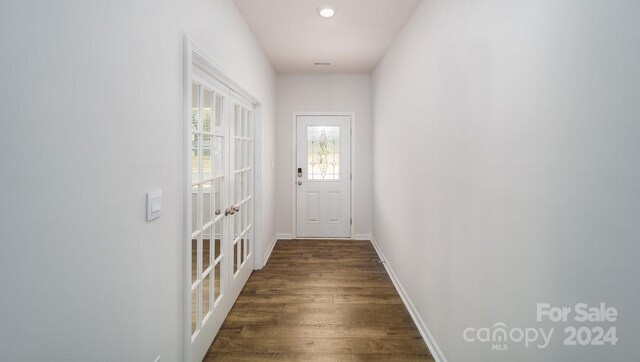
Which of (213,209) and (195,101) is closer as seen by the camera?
(195,101)

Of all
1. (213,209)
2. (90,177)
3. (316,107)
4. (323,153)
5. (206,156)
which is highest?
(316,107)

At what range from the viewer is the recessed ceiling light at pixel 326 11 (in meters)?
2.59

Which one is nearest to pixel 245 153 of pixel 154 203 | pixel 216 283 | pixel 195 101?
pixel 195 101

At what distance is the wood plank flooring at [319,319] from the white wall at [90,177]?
0.78 meters

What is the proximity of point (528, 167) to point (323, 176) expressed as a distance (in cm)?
382

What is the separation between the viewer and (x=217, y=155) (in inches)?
91.7

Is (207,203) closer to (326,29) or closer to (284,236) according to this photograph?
(326,29)

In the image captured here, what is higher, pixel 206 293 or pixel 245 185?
pixel 245 185

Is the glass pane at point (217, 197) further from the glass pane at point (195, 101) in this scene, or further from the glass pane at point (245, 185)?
the glass pane at point (245, 185)

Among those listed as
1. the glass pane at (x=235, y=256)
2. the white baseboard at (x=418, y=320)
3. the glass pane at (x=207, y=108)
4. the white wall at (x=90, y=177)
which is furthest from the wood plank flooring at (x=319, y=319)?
the glass pane at (x=207, y=108)

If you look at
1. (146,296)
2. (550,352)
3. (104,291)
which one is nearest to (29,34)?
(104,291)

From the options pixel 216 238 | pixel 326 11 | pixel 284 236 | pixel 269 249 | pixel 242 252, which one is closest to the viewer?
pixel 216 238

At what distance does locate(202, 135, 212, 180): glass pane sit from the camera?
6.71 ft

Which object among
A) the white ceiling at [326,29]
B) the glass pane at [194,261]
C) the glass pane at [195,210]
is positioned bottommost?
the glass pane at [194,261]
